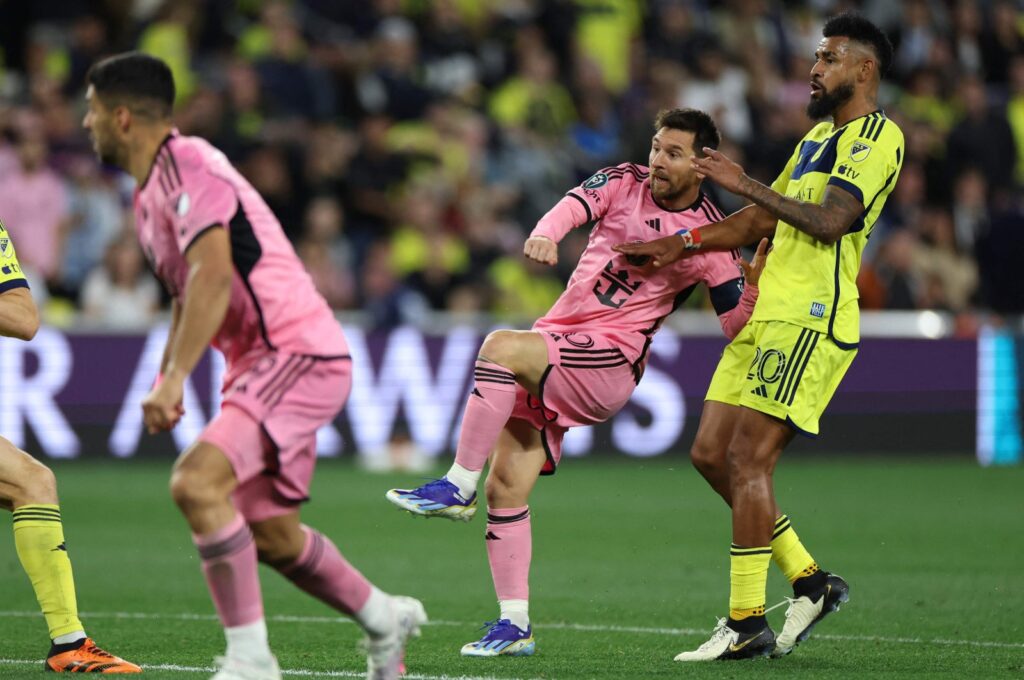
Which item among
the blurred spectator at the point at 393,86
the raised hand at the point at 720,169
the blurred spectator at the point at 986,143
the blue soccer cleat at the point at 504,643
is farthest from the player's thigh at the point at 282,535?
the blurred spectator at the point at 986,143

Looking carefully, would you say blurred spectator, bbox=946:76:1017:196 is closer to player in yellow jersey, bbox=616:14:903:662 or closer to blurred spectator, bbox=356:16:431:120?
blurred spectator, bbox=356:16:431:120

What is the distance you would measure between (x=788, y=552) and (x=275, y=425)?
9.36ft

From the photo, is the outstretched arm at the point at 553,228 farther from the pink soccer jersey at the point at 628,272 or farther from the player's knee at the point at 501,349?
the player's knee at the point at 501,349

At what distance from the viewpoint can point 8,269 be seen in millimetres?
6734

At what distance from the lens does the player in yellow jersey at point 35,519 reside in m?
6.62

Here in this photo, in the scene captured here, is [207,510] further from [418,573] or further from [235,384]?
[418,573]

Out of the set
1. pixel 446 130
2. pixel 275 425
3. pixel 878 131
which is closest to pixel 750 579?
pixel 878 131

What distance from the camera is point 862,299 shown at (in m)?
16.8

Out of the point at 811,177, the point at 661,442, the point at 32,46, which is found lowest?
the point at 661,442

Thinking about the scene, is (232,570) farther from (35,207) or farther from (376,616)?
(35,207)

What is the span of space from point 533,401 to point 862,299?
1014cm

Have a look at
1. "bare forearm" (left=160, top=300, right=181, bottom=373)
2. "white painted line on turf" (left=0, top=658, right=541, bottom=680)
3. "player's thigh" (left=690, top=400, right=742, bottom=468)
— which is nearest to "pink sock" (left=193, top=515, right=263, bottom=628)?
"bare forearm" (left=160, top=300, right=181, bottom=373)

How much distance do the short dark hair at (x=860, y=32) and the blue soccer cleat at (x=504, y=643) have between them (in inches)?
117

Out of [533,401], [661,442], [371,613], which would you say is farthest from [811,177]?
[661,442]
